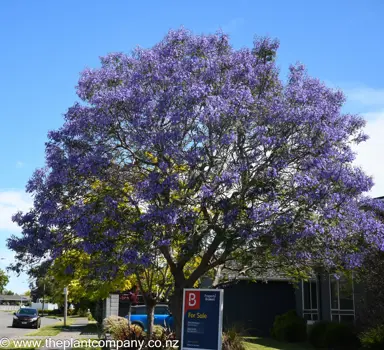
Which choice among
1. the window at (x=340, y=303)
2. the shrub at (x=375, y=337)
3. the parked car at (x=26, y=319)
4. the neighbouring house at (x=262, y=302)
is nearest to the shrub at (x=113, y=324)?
the neighbouring house at (x=262, y=302)

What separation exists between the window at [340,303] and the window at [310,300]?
57.5 inches

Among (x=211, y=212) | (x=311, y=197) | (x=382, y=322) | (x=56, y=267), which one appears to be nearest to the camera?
(x=311, y=197)

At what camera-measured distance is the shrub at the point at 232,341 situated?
17078 millimetres

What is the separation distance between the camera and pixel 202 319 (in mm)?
13117

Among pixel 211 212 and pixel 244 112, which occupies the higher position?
pixel 244 112

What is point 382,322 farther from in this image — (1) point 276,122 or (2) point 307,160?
(1) point 276,122

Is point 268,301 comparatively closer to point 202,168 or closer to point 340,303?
point 340,303

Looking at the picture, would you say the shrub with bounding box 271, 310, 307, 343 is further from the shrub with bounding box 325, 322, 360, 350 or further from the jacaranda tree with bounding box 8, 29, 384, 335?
the jacaranda tree with bounding box 8, 29, 384, 335

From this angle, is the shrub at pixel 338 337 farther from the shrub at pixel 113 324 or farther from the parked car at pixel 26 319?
the parked car at pixel 26 319

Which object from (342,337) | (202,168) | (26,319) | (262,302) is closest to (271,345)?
(342,337)

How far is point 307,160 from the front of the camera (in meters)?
13.9

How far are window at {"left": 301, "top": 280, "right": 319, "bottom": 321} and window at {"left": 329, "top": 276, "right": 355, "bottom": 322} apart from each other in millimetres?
1461

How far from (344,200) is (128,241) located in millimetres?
5313

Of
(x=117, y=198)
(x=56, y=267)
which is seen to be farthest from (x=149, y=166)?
(x=56, y=267)
